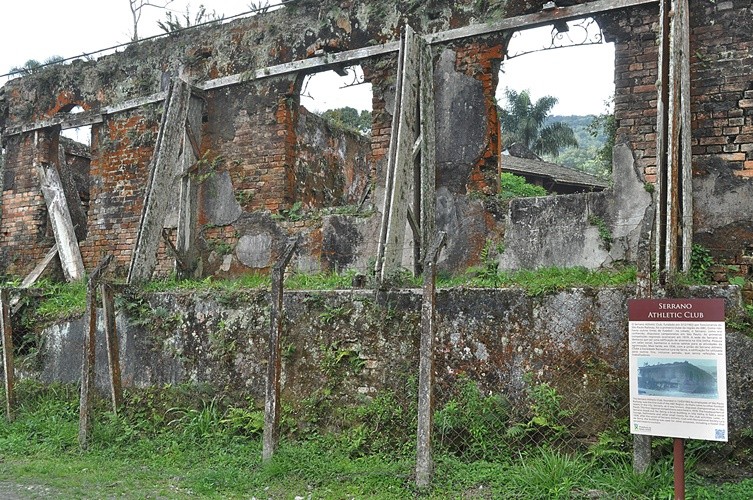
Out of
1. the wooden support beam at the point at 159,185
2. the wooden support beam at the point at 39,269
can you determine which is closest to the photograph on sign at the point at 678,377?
the wooden support beam at the point at 159,185

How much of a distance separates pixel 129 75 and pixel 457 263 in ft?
19.4

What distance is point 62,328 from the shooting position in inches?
297

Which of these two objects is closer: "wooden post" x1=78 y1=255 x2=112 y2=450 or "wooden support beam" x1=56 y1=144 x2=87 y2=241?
"wooden post" x1=78 y1=255 x2=112 y2=450

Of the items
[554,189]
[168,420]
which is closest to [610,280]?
[168,420]

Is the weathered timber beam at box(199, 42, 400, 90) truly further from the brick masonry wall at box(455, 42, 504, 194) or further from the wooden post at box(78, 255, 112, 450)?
the wooden post at box(78, 255, 112, 450)

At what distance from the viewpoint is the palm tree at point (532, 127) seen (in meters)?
32.4

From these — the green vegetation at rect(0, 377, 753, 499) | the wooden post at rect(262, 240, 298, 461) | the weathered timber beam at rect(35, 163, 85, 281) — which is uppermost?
the weathered timber beam at rect(35, 163, 85, 281)

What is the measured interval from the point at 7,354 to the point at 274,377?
3887 mm

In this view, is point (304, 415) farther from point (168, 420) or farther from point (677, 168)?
point (677, 168)

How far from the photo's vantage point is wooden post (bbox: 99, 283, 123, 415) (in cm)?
654

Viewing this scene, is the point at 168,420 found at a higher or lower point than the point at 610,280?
lower

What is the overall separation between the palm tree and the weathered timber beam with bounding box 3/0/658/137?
24482 mm

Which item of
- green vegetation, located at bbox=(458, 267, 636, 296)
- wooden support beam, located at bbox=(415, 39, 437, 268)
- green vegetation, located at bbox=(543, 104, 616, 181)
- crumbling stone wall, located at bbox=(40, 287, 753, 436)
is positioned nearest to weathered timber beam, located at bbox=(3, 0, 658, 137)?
wooden support beam, located at bbox=(415, 39, 437, 268)

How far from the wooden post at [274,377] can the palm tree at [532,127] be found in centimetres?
2814
